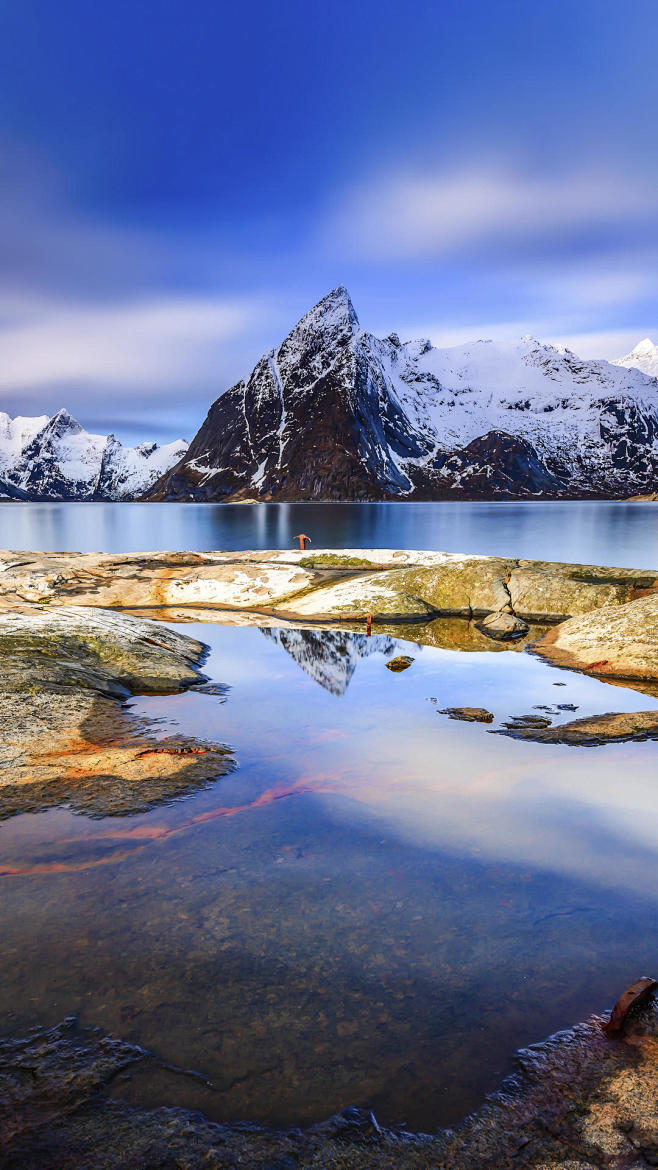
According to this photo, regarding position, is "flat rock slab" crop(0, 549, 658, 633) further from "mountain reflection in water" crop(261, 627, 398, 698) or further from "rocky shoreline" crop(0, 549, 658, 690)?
"mountain reflection in water" crop(261, 627, 398, 698)

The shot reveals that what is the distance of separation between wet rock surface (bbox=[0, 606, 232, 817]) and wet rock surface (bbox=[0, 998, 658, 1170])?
182 inches

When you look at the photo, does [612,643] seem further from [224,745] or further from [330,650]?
[224,745]

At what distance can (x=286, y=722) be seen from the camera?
46.1ft

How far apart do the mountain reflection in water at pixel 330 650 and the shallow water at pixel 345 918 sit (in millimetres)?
5626

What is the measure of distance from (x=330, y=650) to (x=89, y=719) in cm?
1021

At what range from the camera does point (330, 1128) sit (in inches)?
181

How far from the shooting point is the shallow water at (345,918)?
17.3 ft

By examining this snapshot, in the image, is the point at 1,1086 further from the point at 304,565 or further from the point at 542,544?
the point at 542,544

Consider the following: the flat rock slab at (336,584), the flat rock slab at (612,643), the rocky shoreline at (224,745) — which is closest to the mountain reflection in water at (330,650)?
the rocky shoreline at (224,745)

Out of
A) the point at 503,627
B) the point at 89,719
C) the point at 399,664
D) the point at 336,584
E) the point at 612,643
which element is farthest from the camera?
the point at 336,584

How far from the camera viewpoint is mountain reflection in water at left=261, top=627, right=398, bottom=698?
59.7 ft

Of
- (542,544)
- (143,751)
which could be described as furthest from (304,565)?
(542,544)

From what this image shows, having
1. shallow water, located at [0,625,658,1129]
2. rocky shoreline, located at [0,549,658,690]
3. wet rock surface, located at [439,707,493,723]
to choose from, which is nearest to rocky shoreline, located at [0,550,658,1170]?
rocky shoreline, located at [0,549,658,690]

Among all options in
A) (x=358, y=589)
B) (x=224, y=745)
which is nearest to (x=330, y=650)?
(x=358, y=589)
